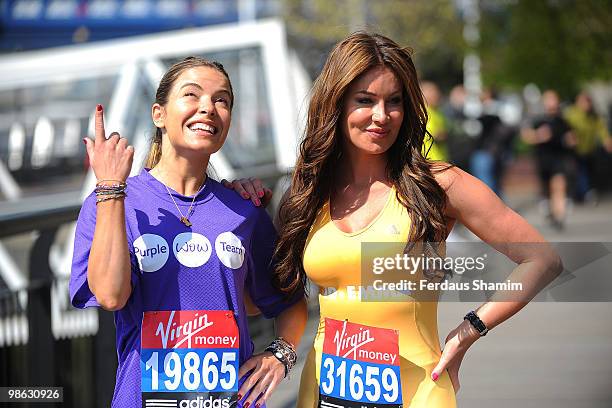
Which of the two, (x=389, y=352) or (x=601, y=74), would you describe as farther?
(x=601, y=74)

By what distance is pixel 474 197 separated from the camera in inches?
126

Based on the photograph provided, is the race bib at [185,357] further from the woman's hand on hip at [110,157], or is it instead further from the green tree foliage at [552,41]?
the green tree foliage at [552,41]

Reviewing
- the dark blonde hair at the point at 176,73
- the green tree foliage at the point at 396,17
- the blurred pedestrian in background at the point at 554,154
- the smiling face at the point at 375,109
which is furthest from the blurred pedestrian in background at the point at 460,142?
the green tree foliage at the point at 396,17

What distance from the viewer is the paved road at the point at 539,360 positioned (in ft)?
12.9

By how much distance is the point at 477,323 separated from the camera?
3.18 metres

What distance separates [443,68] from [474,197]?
55.2 m

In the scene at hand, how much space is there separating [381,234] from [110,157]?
34.3 inches

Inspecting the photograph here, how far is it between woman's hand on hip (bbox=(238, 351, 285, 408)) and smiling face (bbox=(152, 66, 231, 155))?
0.67m

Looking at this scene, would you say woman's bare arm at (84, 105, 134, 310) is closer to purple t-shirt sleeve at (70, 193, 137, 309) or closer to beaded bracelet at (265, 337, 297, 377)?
purple t-shirt sleeve at (70, 193, 137, 309)

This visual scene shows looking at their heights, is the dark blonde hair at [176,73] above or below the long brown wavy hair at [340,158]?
above

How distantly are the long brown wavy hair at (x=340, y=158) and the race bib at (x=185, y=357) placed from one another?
369 mm

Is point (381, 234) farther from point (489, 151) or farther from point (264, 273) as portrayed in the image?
point (489, 151)

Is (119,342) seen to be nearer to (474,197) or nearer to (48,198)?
(474,197)

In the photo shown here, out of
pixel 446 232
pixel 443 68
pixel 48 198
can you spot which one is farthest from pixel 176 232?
pixel 443 68
